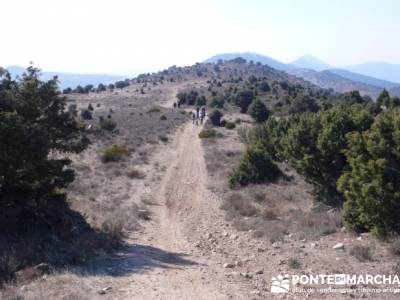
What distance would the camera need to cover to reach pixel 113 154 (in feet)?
91.7

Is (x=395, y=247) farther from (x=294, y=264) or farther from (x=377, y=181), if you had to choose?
(x=294, y=264)

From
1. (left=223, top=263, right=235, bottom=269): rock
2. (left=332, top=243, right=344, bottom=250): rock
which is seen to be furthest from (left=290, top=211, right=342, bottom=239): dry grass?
(left=223, top=263, right=235, bottom=269): rock

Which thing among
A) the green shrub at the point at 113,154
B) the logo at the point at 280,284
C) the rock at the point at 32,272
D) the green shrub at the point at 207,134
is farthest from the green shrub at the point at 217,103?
the rock at the point at 32,272

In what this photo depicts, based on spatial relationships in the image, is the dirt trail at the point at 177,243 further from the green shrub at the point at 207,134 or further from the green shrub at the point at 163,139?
the green shrub at the point at 207,134

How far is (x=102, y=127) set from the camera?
136ft

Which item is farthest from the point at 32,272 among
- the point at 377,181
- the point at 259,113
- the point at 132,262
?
the point at 259,113

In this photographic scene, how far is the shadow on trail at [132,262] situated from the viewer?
988 cm

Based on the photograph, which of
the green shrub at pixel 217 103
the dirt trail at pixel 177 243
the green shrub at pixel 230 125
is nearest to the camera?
the dirt trail at pixel 177 243

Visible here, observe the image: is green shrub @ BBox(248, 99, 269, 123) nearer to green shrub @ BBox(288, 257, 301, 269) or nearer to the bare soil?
the bare soil

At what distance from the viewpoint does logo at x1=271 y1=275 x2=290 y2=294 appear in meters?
8.68

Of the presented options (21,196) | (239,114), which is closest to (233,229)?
(21,196)

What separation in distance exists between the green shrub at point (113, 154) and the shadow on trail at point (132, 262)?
15756mm

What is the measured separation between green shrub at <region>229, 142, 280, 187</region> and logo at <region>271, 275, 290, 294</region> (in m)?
11.5

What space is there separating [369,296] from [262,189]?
11.4 meters
